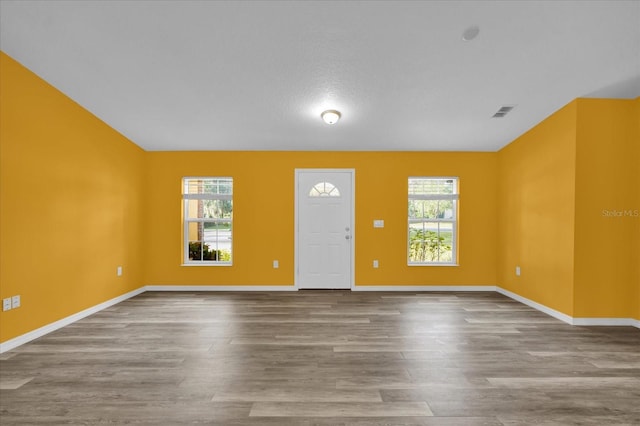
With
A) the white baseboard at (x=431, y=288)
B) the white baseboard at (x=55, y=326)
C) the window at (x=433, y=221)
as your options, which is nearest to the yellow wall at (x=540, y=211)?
the white baseboard at (x=431, y=288)

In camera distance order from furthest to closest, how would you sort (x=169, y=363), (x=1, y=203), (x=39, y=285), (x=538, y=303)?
1. (x=538, y=303)
2. (x=39, y=285)
3. (x=1, y=203)
4. (x=169, y=363)

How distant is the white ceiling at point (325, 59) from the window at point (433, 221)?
1.21 metres

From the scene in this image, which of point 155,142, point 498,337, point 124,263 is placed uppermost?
point 155,142

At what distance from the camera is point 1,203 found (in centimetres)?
269

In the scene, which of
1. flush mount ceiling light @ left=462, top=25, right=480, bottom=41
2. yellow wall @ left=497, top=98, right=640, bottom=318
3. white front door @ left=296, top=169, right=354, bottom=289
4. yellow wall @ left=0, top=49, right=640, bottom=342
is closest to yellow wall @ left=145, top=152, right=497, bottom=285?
yellow wall @ left=0, top=49, right=640, bottom=342

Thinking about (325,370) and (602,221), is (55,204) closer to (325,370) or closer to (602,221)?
(325,370)

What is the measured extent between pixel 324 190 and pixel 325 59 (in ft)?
8.23

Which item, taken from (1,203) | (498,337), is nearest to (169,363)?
(1,203)

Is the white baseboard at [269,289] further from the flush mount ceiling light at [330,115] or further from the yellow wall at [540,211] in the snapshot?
the flush mount ceiling light at [330,115]

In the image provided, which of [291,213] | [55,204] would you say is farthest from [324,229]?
[55,204]

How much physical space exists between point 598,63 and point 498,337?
285 cm

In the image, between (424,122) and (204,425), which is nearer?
(204,425)

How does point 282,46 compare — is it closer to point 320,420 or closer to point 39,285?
point 320,420

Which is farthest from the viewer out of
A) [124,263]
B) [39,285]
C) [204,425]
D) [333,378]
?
[124,263]
